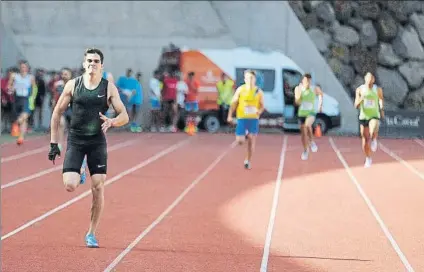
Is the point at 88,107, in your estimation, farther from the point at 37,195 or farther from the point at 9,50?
the point at 9,50

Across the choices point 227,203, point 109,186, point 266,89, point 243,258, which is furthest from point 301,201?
point 266,89

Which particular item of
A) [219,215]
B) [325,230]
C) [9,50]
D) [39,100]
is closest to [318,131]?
[39,100]

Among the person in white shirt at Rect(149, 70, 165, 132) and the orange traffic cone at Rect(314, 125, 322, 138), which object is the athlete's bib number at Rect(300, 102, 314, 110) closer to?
the orange traffic cone at Rect(314, 125, 322, 138)

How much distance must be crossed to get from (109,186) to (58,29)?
1758 cm

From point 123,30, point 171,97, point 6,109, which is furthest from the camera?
point 123,30

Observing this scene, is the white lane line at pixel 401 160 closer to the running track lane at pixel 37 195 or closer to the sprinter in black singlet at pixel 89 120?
the running track lane at pixel 37 195

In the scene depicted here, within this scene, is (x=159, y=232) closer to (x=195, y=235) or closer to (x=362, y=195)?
(x=195, y=235)

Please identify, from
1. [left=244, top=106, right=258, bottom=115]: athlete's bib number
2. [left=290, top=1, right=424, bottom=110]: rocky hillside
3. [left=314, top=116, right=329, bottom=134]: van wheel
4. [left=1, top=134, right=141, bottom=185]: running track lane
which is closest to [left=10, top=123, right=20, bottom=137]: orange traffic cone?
[left=1, top=134, right=141, bottom=185]: running track lane

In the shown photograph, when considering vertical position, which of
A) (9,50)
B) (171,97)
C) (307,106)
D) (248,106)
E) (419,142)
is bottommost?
(419,142)

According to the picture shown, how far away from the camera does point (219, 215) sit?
11117mm

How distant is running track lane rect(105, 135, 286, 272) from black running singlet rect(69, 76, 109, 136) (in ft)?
3.76

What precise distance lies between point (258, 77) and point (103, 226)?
1749cm

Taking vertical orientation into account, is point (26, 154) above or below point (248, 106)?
below

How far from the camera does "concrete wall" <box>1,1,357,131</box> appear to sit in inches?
1193
